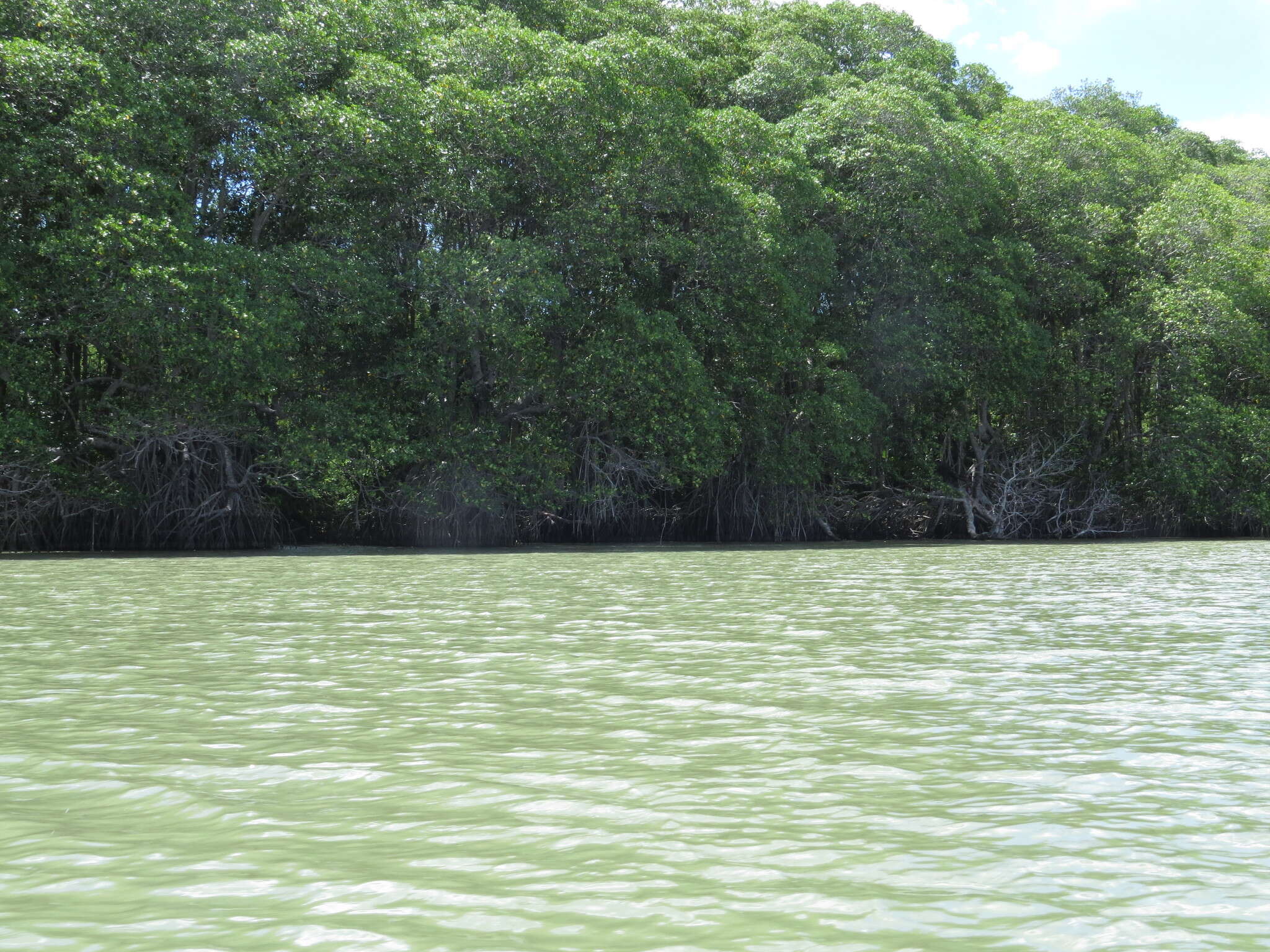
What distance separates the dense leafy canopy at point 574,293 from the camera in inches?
709

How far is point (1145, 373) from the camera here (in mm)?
28219

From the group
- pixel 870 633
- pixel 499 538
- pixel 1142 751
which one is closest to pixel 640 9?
pixel 499 538

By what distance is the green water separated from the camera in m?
2.70

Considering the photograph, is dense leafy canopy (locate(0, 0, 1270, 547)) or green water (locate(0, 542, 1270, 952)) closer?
green water (locate(0, 542, 1270, 952))

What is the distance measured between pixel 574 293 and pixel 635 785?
1893 centimetres

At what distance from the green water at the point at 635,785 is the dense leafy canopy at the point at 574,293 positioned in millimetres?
10977

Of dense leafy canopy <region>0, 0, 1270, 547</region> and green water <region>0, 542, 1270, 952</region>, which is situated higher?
dense leafy canopy <region>0, 0, 1270, 547</region>

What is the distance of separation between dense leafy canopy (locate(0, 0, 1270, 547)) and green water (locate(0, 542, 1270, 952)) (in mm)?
10977

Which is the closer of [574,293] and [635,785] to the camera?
[635,785]

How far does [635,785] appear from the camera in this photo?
391cm

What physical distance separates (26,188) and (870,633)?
1502cm

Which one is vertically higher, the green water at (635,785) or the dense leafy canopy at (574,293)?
the dense leafy canopy at (574,293)

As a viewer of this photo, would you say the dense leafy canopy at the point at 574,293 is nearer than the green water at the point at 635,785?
No

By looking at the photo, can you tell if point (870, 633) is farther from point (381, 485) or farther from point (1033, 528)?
point (1033, 528)
